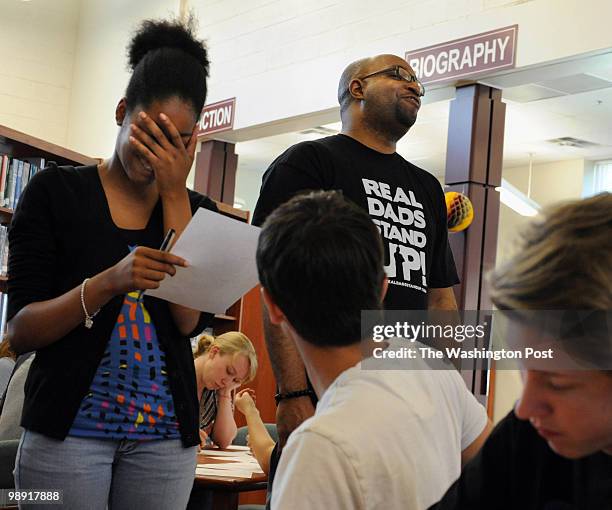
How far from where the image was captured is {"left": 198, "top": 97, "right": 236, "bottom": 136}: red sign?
7.59m

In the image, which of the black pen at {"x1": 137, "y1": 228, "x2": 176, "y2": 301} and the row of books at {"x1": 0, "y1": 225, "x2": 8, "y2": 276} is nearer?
the black pen at {"x1": 137, "y1": 228, "x2": 176, "y2": 301}

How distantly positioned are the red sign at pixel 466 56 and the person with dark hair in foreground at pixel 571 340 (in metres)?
4.62

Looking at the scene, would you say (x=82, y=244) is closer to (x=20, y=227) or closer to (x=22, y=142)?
(x=20, y=227)

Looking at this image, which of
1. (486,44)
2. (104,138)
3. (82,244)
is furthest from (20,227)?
(104,138)

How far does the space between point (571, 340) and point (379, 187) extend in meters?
1.52

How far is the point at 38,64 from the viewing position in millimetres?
9273

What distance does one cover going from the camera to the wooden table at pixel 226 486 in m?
3.29

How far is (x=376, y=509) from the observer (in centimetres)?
117

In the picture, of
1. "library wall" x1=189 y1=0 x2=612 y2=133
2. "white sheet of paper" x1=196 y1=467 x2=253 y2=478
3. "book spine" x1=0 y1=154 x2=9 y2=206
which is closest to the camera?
"white sheet of paper" x1=196 y1=467 x2=253 y2=478

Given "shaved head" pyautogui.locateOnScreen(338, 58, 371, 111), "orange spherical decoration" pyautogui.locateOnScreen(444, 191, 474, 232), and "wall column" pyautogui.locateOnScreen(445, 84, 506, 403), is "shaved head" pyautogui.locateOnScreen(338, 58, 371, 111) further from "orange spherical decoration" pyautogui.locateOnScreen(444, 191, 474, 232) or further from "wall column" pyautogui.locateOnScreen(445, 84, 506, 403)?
"wall column" pyautogui.locateOnScreen(445, 84, 506, 403)

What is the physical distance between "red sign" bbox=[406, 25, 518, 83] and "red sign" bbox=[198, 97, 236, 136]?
2059mm

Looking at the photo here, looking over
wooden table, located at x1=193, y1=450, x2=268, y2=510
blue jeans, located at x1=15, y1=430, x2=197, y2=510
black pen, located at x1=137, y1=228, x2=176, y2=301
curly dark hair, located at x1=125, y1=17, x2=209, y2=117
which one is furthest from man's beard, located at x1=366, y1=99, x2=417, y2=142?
wooden table, located at x1=193, y1=450, x2=268, y2=510

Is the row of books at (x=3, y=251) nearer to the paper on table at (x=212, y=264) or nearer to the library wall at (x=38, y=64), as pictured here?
the paper on table at (x=212, y=264)

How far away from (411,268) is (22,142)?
3.12 m
